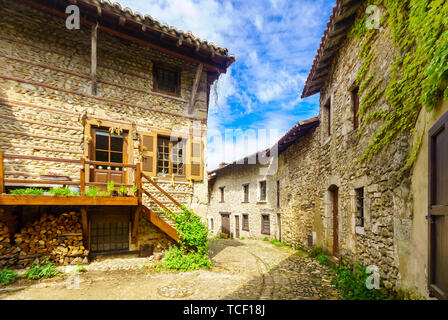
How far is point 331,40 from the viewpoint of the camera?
23.1 feet

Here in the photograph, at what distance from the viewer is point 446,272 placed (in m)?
2.63

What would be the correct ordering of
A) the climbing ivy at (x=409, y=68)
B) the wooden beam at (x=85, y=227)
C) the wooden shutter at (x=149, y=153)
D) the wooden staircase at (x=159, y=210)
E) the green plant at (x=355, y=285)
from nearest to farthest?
the climbing ivy at (x=409, y=68), the green plant at (x=355, y=285), the wooden beam at (x=85, y=227), the wooden staircase at (x=159, y=210), the wooden shutter at (x=149, y=153)

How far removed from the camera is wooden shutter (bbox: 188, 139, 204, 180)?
8.41 m

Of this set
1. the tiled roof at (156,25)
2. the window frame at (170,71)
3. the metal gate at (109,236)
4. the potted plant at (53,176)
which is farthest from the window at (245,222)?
the potted plant at (53,176)

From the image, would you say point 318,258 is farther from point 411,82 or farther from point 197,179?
point 411,82

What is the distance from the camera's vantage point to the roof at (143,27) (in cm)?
607

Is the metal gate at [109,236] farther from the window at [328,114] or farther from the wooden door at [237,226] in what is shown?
the wooden door at [237,226]

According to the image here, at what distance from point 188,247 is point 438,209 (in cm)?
638

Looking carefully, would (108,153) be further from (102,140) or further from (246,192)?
(246,192)

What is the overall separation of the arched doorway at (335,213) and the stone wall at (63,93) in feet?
14.8

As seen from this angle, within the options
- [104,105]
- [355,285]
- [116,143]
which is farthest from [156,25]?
[355,285]

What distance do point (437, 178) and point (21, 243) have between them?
344 inches

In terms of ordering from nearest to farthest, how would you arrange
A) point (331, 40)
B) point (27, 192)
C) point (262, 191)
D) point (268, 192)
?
point (27, 192), point (331, 40), point (268, 192), point (262, 191)
